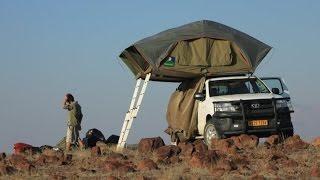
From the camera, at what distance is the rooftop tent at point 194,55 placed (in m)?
20.4

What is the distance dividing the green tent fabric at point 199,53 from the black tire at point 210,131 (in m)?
2.01

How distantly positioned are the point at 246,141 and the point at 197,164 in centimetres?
394

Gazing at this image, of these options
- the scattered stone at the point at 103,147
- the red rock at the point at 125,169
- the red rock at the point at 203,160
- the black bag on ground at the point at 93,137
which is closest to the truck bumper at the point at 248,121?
the scattered stone at the point at 103,147

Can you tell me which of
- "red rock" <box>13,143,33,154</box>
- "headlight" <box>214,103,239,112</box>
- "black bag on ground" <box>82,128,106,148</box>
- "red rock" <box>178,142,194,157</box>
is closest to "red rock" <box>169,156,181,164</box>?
"red rock" <box>178,142,194,157</box>

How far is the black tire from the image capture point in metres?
18.4

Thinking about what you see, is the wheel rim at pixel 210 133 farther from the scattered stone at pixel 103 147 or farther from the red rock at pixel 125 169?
the red rock at pixel 125 169

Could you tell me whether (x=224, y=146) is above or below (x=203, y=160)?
above

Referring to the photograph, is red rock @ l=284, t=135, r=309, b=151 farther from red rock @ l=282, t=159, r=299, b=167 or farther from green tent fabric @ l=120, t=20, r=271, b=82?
green tent fabric @ l=120, t=20, r=271, b=82

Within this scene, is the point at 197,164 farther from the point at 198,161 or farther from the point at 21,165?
the point at 21,165

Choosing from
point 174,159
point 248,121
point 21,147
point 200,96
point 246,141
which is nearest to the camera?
point 174,159

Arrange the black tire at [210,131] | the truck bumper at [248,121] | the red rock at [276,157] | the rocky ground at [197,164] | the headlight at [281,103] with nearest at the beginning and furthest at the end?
1. the rocky ground at [197,164]
2. the red rock at [276,157]
3. the truck bumper at [248,121]
4. the black tire at [210,131]
5. the headlight at [281,103]

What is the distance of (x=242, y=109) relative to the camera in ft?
59.8

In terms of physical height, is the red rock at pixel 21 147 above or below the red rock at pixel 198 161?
above

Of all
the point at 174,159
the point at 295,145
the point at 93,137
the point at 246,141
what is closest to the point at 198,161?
the point at 174,159
